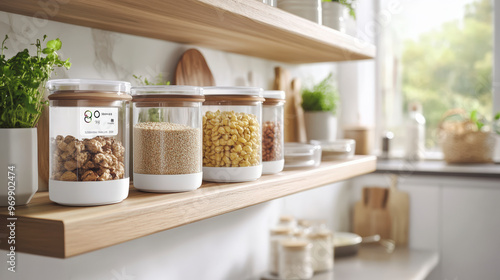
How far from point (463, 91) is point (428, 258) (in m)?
0.89

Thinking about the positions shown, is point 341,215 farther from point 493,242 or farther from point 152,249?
point 152,249

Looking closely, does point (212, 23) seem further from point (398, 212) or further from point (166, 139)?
point (398, 212)

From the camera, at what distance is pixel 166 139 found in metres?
0.80

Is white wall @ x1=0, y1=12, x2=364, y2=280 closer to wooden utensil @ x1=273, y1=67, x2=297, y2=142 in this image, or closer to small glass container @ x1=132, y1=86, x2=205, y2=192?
wooden utensil @ x1=273, y1=67, x2=297, y2=142

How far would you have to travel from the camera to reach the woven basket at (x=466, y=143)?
2.12 metres

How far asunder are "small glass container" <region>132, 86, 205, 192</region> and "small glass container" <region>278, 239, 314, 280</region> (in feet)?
2.54

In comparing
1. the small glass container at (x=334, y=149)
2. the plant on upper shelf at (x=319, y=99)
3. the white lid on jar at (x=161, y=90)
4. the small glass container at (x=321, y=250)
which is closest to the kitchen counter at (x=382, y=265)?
the small glass container at (x=321, y=250)

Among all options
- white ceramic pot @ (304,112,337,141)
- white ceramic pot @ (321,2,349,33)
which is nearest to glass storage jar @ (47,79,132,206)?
white ceramic pot @ (321,2,349,33)

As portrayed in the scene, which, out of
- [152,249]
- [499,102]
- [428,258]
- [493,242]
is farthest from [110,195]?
[499,102]

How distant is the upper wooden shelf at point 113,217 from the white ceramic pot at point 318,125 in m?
0.72

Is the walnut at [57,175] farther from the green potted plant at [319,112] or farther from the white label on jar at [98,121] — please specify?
the green potted plant at [319,112]

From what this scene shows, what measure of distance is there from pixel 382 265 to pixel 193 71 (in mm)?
1084

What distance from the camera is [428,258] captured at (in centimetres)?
192

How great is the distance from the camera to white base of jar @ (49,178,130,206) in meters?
0.68
